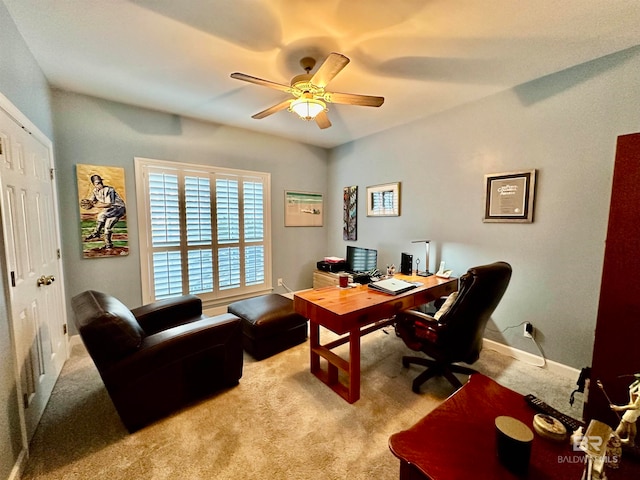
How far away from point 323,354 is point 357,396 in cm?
40

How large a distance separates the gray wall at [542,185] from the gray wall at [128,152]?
2.08 metres

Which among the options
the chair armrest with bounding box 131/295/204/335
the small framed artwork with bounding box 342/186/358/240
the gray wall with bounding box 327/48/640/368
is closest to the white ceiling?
the gray wall with bounding box 327/48/640/368

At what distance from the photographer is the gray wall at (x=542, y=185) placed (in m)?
2.05

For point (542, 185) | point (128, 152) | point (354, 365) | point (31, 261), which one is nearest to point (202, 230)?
point (128, 152)

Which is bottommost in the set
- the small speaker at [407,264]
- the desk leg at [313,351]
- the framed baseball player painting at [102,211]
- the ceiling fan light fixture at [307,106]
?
the desk leg at [313,351]

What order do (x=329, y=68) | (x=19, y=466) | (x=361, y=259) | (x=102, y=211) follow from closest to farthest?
1. (x=19, y=466)
2. (x=329, y=68)
3. (x=102, y=211)
4. (x=361, y=259)

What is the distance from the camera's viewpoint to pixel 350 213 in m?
4.25

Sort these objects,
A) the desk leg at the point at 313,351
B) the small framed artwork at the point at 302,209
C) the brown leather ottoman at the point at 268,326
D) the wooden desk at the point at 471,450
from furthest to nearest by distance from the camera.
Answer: the small framed artwork at the point at 302,209
the brown leather ottoman at the point at 268,326
the desk leg at the point at 313,351
the wooden desk at the point at 471,450

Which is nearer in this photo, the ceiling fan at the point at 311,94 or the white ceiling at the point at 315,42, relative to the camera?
the white ceiling at the point at 315,42

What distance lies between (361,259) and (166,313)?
2.52 metres

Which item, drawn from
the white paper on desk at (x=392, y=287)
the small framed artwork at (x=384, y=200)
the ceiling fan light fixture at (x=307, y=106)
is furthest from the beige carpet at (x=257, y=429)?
the ceiling fan light fixture at (x=307, y=106)

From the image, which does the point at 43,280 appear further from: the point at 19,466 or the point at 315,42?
the point at 315,42

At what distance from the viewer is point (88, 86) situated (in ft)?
8.14

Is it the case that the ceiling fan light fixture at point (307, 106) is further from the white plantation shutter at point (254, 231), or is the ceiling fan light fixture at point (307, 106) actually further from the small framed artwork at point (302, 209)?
the small framed artwork at point (302, 209)
